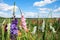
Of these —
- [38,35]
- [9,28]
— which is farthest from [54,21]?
[9,28]

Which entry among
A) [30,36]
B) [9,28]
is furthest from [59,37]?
[9,28]

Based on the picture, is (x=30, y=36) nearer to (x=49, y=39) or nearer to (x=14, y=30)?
(x=49, y=39)

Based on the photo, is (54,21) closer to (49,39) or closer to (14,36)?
(49,39)

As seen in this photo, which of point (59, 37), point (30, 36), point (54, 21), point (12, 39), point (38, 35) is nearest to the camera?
point (12, 39)

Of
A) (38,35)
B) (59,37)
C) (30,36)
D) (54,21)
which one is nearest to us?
(30,36)

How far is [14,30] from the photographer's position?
0.81 m

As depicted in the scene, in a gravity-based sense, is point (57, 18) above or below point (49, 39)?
above

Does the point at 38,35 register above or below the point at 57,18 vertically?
below

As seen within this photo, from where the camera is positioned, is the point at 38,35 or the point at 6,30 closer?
the point at 6,30

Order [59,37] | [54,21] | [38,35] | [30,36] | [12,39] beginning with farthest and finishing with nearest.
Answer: [54,21] < [59,37] < [38,35] < [30,36] < [12,39]

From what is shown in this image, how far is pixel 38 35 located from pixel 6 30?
38cm

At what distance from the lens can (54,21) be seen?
4.98ft

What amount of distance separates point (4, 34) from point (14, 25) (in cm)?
11

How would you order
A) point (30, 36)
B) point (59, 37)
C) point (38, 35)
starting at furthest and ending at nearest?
point (59, 37), point (38, 35), point (30, 36)
